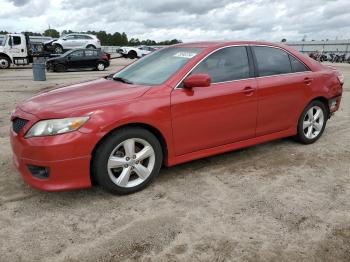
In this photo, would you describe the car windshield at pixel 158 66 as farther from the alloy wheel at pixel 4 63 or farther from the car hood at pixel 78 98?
the alloy wheel at pixel 4 63

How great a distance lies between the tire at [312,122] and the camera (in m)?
5.14

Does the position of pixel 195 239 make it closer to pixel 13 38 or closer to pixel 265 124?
pixel 265 124

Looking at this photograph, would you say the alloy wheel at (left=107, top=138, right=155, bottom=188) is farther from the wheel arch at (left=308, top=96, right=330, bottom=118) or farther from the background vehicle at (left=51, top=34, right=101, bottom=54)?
the background vehicle at (left=51, top=34, right=101, bottom=54)

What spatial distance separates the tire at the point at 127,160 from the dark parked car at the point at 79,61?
58.2ft

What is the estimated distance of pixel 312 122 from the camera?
17.4ft

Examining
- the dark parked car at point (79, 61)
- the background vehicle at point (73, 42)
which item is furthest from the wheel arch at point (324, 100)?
the background vehicle at point (73, 42)

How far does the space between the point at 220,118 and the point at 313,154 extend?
1.70 metres

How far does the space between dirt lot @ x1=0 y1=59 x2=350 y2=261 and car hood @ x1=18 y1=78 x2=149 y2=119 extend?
3.02 ft

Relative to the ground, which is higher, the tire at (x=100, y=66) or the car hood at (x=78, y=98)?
the tire at (x=100, y=66)

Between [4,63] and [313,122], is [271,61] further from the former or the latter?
[4,63]

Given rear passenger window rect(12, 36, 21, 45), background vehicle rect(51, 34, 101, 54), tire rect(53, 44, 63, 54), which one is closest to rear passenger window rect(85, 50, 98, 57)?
rear passenger window rect(12, 36, 21, 45)

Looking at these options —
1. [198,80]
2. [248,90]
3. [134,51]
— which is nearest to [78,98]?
[198,80]

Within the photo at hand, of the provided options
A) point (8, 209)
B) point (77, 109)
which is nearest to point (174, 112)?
point (77, 109)

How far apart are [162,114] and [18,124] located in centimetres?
146
